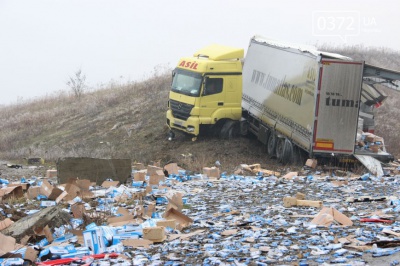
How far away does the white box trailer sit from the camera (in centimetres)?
1711

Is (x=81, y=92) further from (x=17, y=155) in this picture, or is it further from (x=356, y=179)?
(x=356, y=179)

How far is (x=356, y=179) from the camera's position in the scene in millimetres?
15117

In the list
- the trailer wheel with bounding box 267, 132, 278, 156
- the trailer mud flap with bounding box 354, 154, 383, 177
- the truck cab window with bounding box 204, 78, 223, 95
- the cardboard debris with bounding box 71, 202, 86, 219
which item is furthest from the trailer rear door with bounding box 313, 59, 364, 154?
the cardboard debris with bounding box 71, 202, 86, 219

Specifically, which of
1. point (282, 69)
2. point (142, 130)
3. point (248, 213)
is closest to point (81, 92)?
point (142, 130)

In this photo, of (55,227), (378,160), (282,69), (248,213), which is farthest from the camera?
(282,69)

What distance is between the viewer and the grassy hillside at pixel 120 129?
2222cm

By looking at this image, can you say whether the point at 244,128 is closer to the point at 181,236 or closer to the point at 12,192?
the point at 12,192

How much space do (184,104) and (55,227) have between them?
14144 mm

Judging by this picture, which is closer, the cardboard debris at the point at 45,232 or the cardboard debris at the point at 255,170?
the cardboard debris at the point at 45,232

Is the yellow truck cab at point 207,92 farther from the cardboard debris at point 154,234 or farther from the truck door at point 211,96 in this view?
the cardboard debris at point 154,234

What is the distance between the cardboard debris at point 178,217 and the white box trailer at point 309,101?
872 cm

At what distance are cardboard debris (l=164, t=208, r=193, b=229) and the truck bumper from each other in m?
13.1

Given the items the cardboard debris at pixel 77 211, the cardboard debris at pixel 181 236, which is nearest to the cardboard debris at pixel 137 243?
the cardboard debris at pixel 181 236

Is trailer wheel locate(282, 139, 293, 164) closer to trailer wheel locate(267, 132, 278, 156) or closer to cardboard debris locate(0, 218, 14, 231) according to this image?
trailer wheel locate(267, 132, 278, 156)
